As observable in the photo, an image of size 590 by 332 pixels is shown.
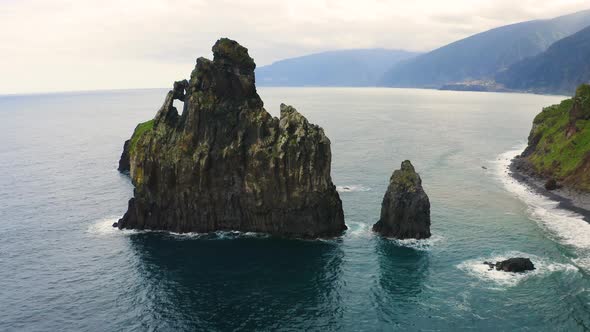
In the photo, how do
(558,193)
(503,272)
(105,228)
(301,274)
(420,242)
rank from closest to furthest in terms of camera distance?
(503,272) < (301,274) < (420,242) < (105,228) < (558,193)

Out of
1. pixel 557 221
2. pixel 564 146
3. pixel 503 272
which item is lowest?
pixel 503 272

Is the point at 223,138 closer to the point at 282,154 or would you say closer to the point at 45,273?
the point at 282,154

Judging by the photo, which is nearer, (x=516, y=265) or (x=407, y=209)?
(x=516, y=265)

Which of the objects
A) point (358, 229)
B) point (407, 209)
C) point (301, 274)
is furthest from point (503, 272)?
point (301, 274)

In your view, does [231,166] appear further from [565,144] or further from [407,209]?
[565,144]

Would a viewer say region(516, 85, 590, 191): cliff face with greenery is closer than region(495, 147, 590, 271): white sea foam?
No

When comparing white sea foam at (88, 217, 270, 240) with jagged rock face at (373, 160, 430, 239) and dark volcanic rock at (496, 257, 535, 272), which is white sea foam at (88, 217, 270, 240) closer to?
jagged rock face at (373, 160, 430, 239)

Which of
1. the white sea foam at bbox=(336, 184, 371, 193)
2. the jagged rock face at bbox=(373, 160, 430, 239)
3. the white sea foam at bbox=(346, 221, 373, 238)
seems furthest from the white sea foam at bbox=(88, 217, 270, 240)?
the white sea foam at bbox=(336, 184, 371, 193)

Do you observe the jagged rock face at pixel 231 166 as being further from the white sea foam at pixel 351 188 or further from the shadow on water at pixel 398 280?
the white sea foam at pixel 351 188
